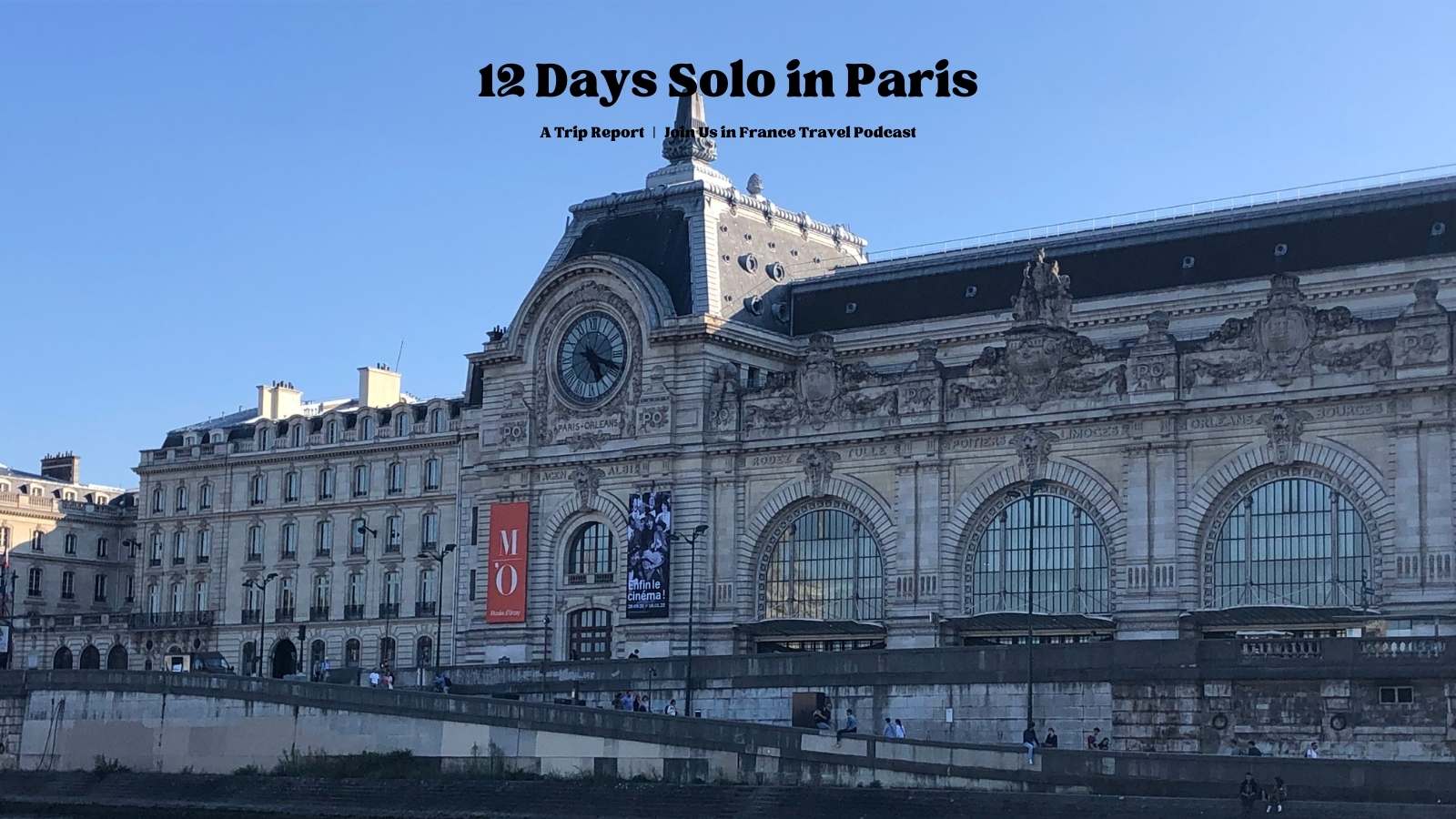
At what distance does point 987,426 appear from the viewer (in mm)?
87062

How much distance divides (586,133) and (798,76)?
55.3ft

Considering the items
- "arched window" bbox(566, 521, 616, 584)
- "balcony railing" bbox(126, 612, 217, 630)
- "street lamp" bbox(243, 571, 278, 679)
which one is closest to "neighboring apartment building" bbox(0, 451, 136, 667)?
"balcony railing" bbox(126, 612, 217, 630)

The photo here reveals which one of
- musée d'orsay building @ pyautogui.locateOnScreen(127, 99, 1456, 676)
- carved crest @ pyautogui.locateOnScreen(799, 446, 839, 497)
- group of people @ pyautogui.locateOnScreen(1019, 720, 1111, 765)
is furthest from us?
carved crest @ pyautogui.locateOnScreen(799, 446, 839, 497)

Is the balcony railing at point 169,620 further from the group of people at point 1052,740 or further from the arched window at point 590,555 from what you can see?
the group of people at point 1052,740

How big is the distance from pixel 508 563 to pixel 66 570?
146ft

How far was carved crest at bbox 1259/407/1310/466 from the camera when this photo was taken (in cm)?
→ 8044

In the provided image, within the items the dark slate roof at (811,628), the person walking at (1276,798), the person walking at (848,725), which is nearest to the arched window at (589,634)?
the dark slate roof at (811,628)

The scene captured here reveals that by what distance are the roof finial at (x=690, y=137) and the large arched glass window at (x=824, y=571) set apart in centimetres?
2099

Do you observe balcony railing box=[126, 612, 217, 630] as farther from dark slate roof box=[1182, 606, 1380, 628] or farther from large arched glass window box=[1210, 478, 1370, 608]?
large arched glass window box=[1210, 478, 1370, 608]

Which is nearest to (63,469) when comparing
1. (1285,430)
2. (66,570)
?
(66,570)

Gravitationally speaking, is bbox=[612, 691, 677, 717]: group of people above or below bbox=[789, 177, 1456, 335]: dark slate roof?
below

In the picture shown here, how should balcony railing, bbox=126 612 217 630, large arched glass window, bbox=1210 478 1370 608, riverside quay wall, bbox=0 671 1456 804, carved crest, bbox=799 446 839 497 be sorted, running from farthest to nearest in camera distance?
1. balcony railing, bbox=126 612 217 630
2. carved crest, bbox=799 446 839 497
3. large arched glass window, bbox=1210 478 1370 608
4. riverside quay wall, bbox=0 671 1456 804

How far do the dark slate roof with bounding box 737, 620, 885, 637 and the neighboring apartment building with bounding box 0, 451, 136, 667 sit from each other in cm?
4790

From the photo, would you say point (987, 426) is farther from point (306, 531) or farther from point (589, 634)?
point (306, 531)
